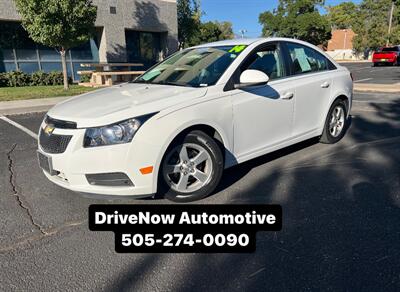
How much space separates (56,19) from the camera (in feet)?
39.3

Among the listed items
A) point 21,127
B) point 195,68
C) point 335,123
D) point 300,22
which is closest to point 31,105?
point 21,127

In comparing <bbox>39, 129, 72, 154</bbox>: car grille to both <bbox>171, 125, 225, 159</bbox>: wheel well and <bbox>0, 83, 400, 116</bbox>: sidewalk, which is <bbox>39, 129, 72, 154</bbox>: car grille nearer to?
<bbox>171, 125, 225, 159</bbox>: wheel well

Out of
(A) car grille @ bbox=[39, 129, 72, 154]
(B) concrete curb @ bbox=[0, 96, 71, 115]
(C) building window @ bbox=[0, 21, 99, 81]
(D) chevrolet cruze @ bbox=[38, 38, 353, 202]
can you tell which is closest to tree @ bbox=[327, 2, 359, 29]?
(C) building window @ bbox=[0, 21, 99, 81]

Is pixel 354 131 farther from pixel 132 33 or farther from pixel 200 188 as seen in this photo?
pixel 132 33

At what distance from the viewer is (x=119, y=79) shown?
53.7 ft

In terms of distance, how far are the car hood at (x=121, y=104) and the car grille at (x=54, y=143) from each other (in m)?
0.18

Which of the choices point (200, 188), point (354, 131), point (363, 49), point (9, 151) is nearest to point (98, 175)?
point (200, 188)

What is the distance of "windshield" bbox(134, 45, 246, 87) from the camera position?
3.65 meters

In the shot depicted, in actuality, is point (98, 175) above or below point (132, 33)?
below

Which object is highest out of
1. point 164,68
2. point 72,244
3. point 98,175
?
point 164,68

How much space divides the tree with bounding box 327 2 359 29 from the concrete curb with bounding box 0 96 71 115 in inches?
3196

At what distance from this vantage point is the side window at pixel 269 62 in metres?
3.89

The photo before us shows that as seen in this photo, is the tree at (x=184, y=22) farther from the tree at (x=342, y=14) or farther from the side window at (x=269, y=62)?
the tree at (x=342, y=14)

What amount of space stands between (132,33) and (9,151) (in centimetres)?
1742
